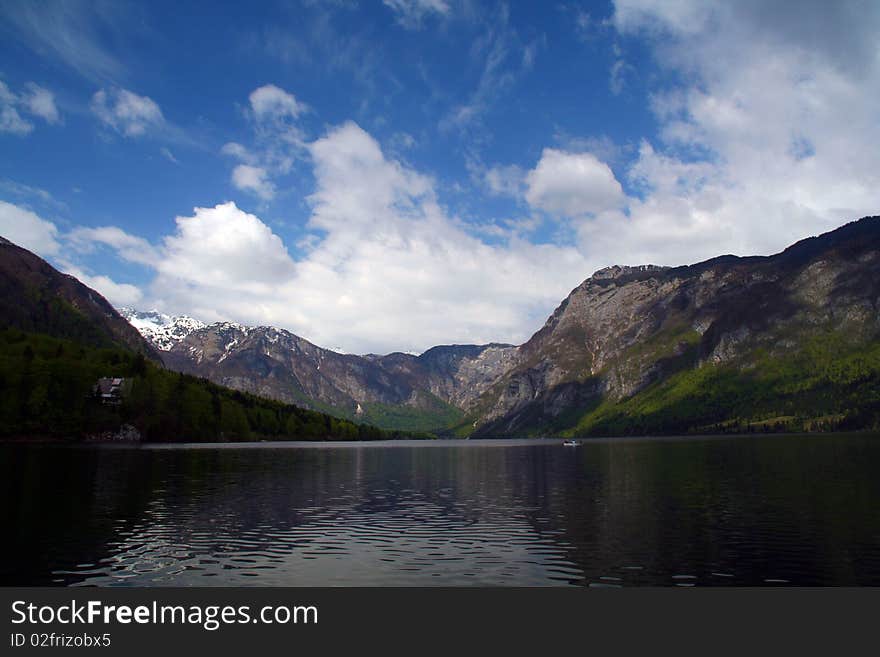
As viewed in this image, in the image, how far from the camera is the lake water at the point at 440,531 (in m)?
35.0

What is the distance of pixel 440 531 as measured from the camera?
50406 mm

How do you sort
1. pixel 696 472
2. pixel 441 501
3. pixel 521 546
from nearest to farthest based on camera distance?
pixel 521 546
pixel 441 501
pixel 696 472

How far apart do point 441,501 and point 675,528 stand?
1192 inches

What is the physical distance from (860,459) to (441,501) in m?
98.9

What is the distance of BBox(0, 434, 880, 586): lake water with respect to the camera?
35.0 meters
